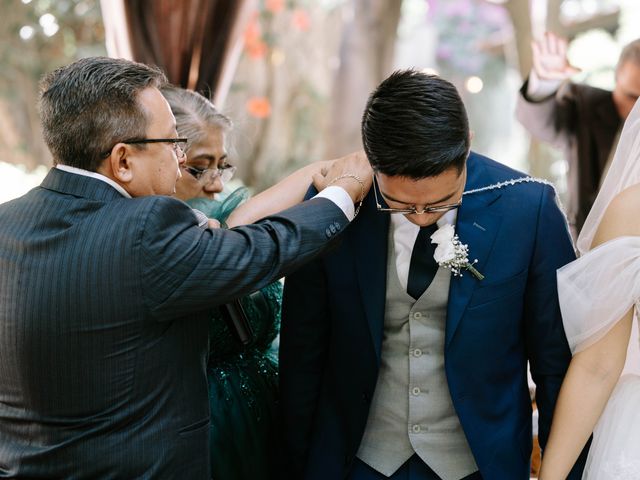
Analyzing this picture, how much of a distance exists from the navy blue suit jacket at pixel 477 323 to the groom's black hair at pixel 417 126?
0.69 ft

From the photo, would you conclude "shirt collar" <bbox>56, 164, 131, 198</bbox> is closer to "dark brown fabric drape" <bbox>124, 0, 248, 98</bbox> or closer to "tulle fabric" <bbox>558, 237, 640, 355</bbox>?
"tulle fabric" <bbox>558, 237, 640, 355</bbox>

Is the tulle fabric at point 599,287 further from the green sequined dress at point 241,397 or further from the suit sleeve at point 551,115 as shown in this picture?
the suit sleeve at point 551,115

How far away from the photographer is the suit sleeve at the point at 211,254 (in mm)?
1486

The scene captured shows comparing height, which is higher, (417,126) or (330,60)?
(417,126)

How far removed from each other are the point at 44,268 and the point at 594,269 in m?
1.23

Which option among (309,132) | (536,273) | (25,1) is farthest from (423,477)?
(309,132)

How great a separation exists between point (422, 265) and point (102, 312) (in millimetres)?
788

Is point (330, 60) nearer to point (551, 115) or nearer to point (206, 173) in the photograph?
point (551, 115)

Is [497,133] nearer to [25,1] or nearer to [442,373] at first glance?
[25,1]

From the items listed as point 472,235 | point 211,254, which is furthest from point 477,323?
point 211,254

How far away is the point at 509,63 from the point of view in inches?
408

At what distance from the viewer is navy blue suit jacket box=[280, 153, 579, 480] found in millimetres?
1801

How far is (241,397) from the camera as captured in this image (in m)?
2.14

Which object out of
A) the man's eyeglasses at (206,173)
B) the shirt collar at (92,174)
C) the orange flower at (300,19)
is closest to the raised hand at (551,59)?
the man's eyeglasses at (206,173)
